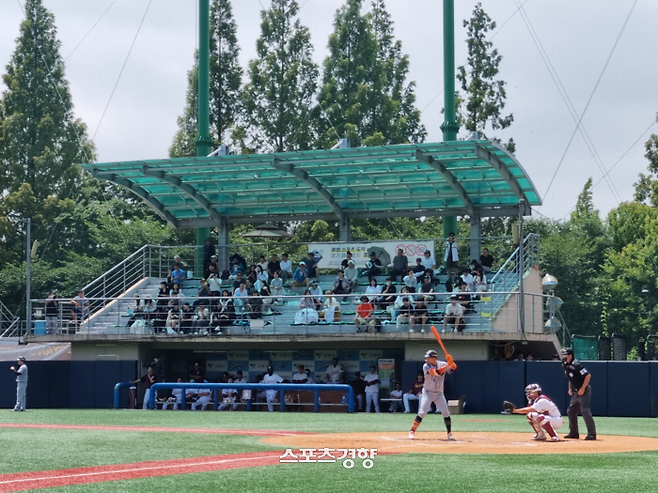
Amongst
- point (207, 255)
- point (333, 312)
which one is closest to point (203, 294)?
point (207, 255)

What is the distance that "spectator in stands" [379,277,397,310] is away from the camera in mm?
31391

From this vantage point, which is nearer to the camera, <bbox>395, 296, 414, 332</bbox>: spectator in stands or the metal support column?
<bbox>395, 296, 414, 332</bbox>: spectator in stands

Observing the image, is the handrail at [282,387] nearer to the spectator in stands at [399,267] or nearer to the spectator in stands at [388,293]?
the spectator in stands at [388,293]

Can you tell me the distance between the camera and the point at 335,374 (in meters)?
31.7

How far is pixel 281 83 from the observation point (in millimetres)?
56875

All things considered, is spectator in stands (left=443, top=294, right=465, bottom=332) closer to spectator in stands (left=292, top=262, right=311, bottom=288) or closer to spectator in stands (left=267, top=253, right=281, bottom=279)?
spectator in stands (left=292, top=262, right=311, bottom=288)

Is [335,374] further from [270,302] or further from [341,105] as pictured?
[341,105]

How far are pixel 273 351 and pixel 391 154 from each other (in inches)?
310

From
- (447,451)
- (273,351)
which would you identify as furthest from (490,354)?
(447,451)

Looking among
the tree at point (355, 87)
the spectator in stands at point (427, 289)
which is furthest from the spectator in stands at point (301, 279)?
the tree at point (355, 87)

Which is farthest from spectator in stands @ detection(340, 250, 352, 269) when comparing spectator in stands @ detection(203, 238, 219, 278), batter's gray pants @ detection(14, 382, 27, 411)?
batter's gray pants @ detection(14, 382, 27, 411)

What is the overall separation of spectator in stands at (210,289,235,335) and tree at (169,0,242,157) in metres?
25.2

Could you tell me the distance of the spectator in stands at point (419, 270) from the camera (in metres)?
A: 32.8

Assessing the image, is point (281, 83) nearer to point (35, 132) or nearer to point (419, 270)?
point (35, 132)
